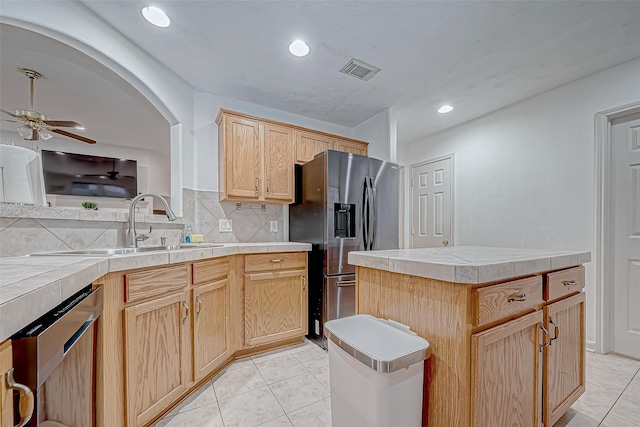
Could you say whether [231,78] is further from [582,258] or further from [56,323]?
[582,258]

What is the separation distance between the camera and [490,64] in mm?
2203

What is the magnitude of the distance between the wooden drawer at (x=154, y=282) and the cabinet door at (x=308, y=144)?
5.53ft

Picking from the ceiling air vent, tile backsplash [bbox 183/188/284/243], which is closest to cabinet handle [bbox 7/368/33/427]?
tile backsplash [bbox 183/188/284/243]

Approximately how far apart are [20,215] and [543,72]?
3.83m

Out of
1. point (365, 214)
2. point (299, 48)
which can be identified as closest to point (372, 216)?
point (365, 214)

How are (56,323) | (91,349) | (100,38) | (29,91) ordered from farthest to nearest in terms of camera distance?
(29,91)
(100,38)
(91,349)
(56,323)

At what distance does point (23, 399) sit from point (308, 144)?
8.73ft

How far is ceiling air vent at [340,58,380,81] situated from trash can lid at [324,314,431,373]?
6.65ft

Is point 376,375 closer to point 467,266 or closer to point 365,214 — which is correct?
point 467,266

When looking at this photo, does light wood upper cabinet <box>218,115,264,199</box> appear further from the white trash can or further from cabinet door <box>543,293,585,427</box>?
cabinet door <box>543,293,585,427</box>

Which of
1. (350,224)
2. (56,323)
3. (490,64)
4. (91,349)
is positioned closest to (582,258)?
(350,224)

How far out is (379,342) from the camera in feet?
2.98

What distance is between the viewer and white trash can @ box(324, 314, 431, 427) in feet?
2.70

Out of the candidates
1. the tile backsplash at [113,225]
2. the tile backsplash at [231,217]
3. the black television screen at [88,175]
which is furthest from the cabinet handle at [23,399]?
the black television screen at [88,175]
